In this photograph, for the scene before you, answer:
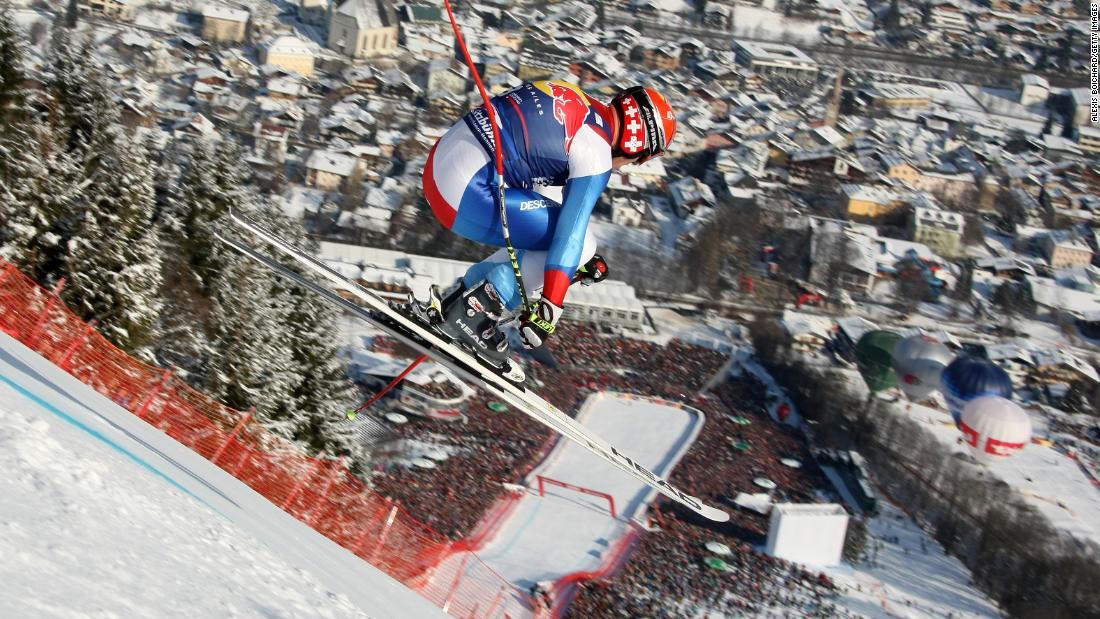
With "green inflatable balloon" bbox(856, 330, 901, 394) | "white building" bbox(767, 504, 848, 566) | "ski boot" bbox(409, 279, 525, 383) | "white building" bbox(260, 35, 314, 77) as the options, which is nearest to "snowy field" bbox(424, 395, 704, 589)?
"white building" bbox(767, 504, 848, 566)

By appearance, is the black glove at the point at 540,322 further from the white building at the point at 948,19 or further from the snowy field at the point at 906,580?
the white building at the point at 948,19

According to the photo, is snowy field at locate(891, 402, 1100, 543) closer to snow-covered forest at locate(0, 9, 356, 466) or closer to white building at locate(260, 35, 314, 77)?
snow-covered forest at locate(0, 9, 356, 466)

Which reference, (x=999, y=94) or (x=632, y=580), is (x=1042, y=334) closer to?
(x=632, y=580)

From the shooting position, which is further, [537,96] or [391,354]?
[391,354]

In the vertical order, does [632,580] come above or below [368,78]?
above

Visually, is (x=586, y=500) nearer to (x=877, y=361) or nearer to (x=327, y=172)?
(x=877, y=361)

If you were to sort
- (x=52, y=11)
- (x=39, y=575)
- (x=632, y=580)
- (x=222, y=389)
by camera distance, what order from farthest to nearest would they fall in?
(x=52, y=11) < (x=632, y=580) < (x=222, y=389) < (x=39, y=575)

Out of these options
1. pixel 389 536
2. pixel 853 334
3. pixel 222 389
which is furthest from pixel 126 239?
pixel 853 334
